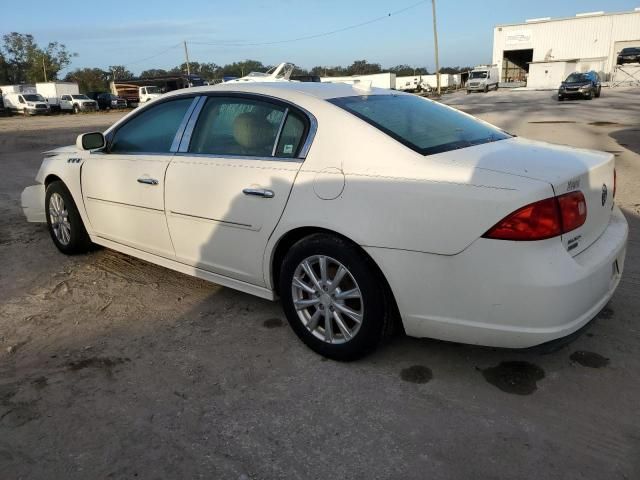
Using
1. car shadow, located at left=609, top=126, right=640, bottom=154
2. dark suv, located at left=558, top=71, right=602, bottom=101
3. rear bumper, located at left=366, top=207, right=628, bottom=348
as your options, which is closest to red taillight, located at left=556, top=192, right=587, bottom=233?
rear bumper, located at left=366, top=207, right=628, bottom=348

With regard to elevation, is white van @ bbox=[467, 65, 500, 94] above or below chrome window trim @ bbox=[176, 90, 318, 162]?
below

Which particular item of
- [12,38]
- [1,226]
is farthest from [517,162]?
[12,38]

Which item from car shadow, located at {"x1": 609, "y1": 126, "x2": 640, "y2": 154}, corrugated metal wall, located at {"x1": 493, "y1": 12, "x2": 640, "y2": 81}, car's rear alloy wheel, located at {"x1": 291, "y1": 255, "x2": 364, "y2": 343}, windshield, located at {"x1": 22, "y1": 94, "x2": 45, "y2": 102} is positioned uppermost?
corrugated metal wall, located at {"x1": 493, "y1": 12, "x2": 640, "y2": 81}

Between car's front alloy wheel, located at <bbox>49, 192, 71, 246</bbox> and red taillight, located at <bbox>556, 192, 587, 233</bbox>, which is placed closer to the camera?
red taillight, located at <bbox>556, 192, 587, 233</bbox>

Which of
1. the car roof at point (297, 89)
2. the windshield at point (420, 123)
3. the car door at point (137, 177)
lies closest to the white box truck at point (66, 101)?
the car door at point (137, 177)

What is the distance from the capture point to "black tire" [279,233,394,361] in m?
2.68

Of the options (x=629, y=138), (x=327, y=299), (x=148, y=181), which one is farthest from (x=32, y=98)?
(x=327, y=299)

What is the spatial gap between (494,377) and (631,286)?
66.6 inches

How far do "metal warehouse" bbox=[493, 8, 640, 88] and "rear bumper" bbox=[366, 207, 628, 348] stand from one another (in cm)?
5594

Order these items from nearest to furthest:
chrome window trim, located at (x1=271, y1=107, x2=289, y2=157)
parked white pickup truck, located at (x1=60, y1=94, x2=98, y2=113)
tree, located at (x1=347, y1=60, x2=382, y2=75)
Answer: chrome window trim, located at (x1=271, y1=107, x2=289, y2=157) → parked white pickup truck, located at (x1=60, y1=94, x2=98, y2=113) → tree, located at (x1=347, y1=60, x2=382, y2=75)

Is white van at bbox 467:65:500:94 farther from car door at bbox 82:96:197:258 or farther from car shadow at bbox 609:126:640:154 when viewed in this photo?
car door at bbox 82:96:197:258

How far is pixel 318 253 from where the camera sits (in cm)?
281

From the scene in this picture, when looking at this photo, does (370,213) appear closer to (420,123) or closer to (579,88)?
(420,123)

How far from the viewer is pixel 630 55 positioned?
5178 centimetres
